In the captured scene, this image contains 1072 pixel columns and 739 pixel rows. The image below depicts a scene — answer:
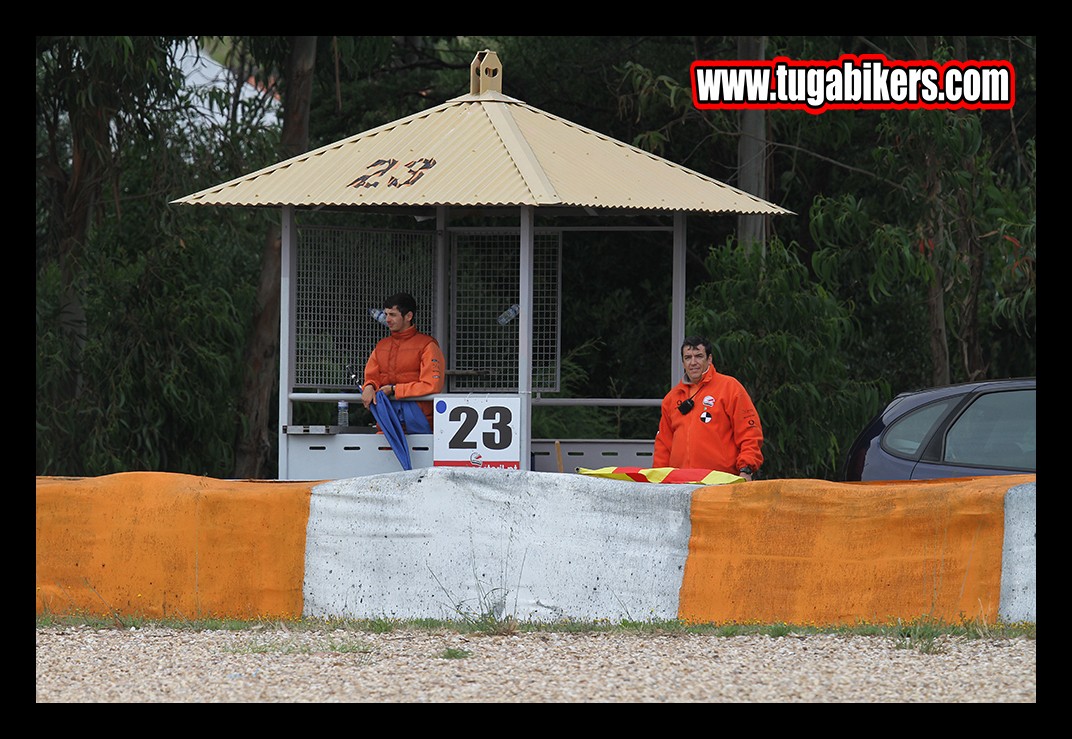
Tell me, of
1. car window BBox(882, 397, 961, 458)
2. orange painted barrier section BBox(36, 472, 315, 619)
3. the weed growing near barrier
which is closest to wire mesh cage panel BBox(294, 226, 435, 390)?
orange painted barrier section BBox(36, 472, 315, 619)

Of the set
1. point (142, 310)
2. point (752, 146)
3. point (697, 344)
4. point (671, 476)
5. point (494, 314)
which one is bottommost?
point (671, 476)

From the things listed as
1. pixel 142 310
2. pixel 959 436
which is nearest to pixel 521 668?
pixel 959 436

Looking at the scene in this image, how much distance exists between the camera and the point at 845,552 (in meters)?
9.12

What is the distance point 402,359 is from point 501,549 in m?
3.51

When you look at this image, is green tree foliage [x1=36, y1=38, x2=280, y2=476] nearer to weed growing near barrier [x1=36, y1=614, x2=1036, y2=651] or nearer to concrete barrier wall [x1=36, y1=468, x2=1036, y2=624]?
concrete barrier wall [x1=36, y1=468, x2=1036, y2=624]

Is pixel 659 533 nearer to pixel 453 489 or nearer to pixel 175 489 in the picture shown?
pixel 453 489

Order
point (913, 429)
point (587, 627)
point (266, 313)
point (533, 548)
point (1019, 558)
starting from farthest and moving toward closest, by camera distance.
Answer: point (266, 313) → point (913, 429) → point (533, 548) → point (587, 627) → point (1019, 558)

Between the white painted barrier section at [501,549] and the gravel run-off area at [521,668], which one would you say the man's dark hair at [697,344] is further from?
the gravel run-off area at [521,668]

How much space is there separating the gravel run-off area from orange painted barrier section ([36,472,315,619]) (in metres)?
0.60

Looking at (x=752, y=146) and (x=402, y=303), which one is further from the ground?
(x=752, y=146)

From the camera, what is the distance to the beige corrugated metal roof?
1196cm

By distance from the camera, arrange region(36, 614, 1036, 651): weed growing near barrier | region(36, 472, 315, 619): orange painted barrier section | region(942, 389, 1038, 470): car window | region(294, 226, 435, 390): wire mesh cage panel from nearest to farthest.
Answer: region(36, 614, 1036, 651): weed growing near barrier
region(36, 472, 315, 619): orange painted barrier section
region(942, 389, 1038, 470): car window
region(294, 226, 435, 390): wire mesh cage panel

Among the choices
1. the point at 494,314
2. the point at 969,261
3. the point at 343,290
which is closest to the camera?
the point at 343,290

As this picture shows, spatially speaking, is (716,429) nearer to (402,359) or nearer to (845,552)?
(845,552)
